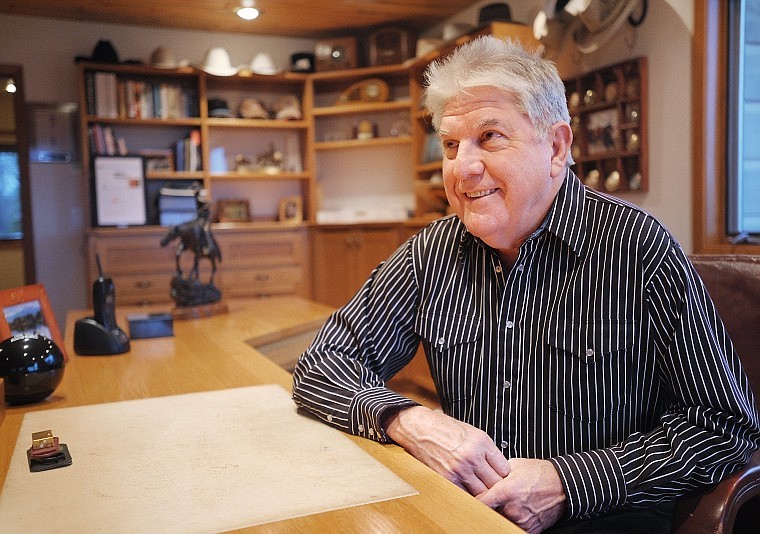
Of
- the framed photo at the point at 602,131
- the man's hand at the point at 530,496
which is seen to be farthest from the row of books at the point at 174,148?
the man's hand at the point at 530,496

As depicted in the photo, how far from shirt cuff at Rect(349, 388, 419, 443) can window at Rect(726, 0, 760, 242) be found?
244cm

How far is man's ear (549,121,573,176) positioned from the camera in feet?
4.27

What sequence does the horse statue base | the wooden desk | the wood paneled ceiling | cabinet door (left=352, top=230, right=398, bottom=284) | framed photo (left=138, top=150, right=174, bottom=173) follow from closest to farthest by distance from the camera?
1. the wooden desk
2. the horse statue base
3. the wood paneled ceiling
4. cabinet door (left=352, top=230, right=398, bottom=284)
5. framed photo (left=138, top=150, right=174, bottom=173)

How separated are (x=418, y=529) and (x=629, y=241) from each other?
2.36ft

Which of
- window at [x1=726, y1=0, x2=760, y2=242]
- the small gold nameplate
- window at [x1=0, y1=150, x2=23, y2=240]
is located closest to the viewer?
the small gold nameplate

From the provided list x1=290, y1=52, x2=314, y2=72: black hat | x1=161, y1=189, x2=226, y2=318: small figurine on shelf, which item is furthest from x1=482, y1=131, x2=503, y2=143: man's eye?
x1=290, y1=52, x2=314, y2=72: black hat

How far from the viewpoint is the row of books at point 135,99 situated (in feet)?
16.6

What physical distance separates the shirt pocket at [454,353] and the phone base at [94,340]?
3.14ft

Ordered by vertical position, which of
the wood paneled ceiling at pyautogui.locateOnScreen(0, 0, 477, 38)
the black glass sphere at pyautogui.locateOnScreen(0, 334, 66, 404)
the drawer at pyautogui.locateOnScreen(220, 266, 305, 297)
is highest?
the wood paneled ceiling at pyautogui.locateOnScreen(0, 0, 477, 38)

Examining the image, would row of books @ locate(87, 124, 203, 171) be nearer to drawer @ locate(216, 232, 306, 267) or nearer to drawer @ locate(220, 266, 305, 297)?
drawer @ locate(216, 232, 306, 267)

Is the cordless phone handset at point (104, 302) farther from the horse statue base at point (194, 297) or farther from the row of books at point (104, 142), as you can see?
the row of books at point (104, 142)

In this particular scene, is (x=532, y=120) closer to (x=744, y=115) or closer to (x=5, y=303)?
(x=5, y=303)

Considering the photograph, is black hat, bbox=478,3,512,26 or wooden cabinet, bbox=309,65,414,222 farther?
wooden cabinet, bbox=309,65,414,222

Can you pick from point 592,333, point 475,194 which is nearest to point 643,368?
point 592,333
